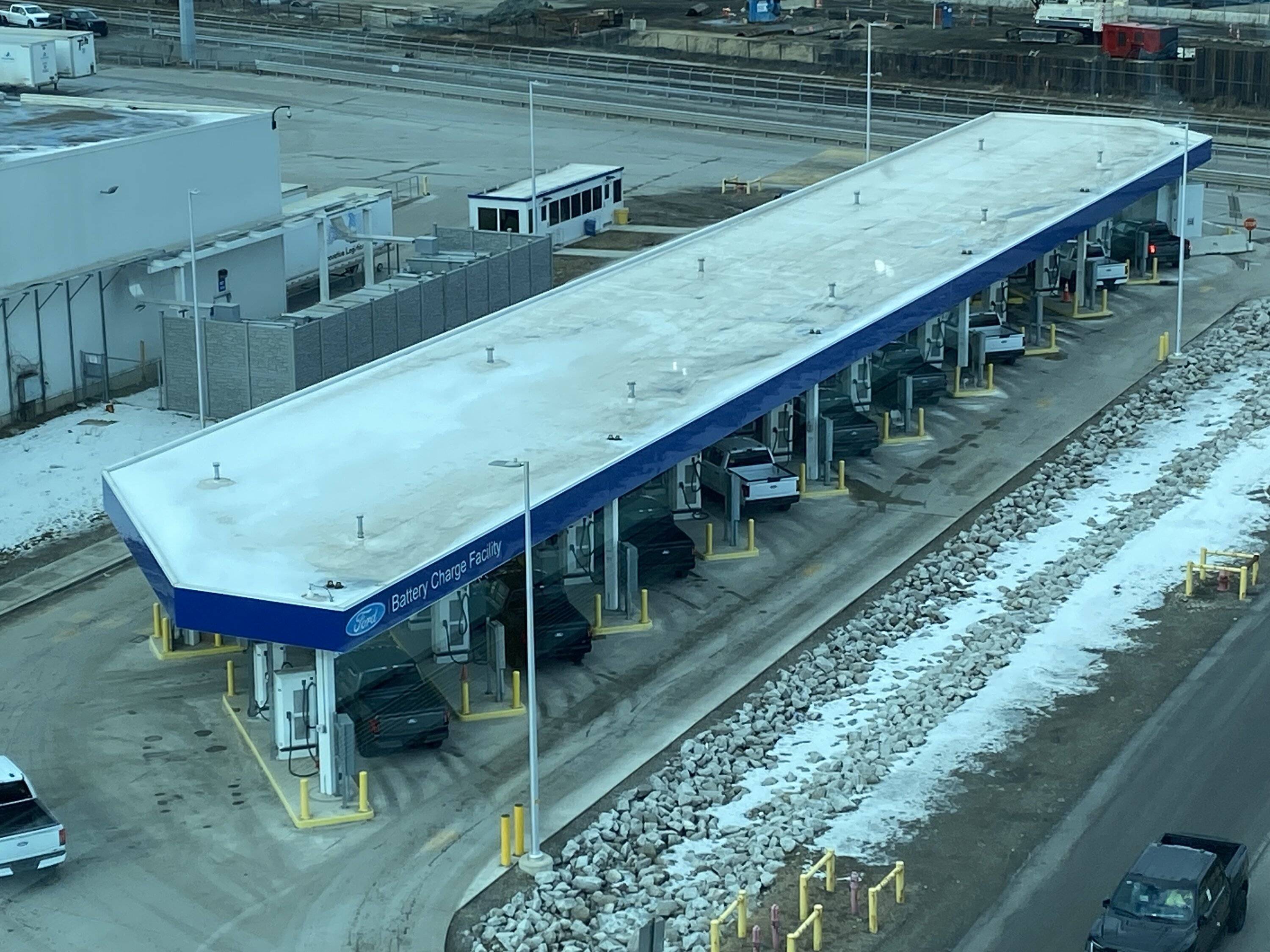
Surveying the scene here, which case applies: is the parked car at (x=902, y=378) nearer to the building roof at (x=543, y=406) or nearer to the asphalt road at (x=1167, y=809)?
the building roof at (x=543, y=406)

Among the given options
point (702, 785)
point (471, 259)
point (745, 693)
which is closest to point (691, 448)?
point (745, 693)

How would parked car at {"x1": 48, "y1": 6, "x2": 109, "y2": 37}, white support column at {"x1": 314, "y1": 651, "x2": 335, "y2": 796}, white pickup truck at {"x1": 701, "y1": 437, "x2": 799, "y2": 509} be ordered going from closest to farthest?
white support column at {"x1": 314, "y1": 651, "x2": 335, "y2": 796}
white pickup truck at {"x1": 701, "y1": 437, "x2": 799, "y2": 509}
parked car at {"x1": 48, "y1": 6, "x2": 109, "y2": 37}

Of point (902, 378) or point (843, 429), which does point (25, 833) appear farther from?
point (902, 378)

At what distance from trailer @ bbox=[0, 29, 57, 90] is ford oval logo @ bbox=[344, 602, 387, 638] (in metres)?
64.4

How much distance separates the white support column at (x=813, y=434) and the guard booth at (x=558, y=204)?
20835 mm

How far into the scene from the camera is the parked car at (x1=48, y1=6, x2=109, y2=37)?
375ft

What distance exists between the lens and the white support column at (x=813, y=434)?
46969 millimetres

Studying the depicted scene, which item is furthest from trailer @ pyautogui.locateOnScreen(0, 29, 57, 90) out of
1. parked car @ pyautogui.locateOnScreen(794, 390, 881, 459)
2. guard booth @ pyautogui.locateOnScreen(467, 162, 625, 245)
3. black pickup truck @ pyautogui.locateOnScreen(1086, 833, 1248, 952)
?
black pickup truck @ pyautogui.locateOnScreen(1086, 833, 1248, 952)

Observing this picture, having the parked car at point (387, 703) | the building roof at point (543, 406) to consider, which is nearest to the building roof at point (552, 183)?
the building roof at point (543, 406)

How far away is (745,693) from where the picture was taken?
36.2 meters

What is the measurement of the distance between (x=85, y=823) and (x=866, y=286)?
25.3 m

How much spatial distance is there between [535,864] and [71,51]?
249ft

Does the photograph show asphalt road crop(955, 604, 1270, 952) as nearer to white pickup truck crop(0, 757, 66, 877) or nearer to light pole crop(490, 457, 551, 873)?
light pole crop(490, 457, 551, 873)

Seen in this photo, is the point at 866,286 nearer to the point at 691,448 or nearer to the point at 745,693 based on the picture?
the point at 691,448
